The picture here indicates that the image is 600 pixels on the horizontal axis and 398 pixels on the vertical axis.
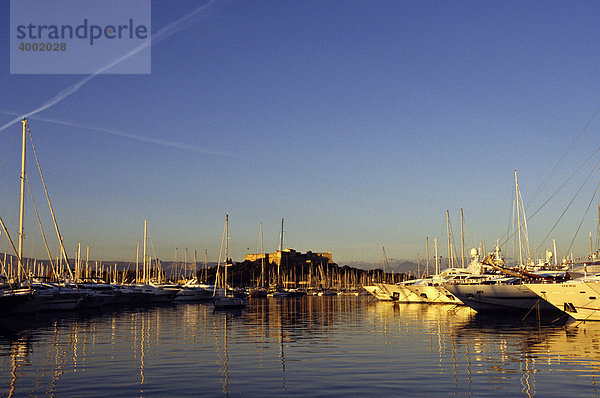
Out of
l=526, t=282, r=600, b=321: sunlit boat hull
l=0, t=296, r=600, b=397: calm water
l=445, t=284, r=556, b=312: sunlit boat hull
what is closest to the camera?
l=0, t=296, r=600, b=397: calm water

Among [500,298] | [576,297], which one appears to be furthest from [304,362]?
[500,298]

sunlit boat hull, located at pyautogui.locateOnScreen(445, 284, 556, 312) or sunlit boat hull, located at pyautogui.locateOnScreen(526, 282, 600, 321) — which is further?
sunlit boat hull, located at pyautogui.locateOnScreen(445, 284, 556, 312)

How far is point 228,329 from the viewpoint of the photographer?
4269 centimetres

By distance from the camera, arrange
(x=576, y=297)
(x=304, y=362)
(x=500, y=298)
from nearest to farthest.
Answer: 1. (x=304, y=362)
2. (x=576, y=297)
3. (x=500, y=298)

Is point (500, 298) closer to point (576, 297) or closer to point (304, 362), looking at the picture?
point (576, 297)


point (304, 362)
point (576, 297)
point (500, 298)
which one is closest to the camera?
point (304, 362)

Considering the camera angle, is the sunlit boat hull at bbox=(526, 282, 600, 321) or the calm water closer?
the calm water

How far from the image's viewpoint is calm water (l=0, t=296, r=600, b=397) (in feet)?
60.8

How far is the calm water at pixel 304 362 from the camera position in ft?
60.8

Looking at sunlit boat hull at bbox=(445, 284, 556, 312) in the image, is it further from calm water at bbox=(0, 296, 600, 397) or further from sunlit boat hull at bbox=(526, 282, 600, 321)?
calm water at bbox=(0, 296, 600, 397)

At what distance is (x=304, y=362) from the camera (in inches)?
976

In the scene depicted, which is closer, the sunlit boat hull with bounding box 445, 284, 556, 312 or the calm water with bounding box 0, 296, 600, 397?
the calm water with bounding box 0, 296, 600, 397

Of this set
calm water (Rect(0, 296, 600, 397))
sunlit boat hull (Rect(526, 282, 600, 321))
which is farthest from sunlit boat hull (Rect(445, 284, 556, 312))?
calm water (Rect(0, 296, 600, 397))

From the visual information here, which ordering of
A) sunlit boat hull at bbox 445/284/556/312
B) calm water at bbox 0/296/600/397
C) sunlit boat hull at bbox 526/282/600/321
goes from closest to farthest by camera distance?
calm water at bbox 0/296/600/397
sunlit boat hull at bbox 526/282/600/321
sunlit boat hull at bbox 445/284/556/312
